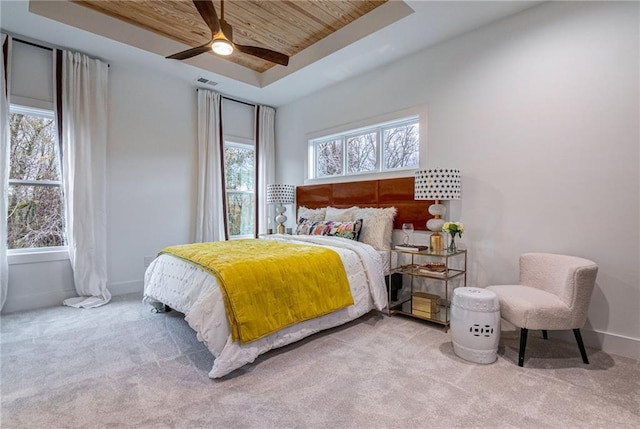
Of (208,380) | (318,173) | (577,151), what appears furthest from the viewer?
(318,173)

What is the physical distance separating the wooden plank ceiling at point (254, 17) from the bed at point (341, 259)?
74.0 inches

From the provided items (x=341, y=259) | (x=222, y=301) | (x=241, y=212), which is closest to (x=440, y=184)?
(x=341, y=259)

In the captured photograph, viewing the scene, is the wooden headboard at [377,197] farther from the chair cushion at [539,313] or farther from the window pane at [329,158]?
the chair cushion at [539,313]

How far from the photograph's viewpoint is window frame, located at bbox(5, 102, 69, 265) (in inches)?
129

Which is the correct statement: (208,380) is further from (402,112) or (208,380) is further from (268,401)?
(402,112)

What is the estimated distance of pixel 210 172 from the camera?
4.56 metres

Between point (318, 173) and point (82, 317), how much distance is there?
136 inches

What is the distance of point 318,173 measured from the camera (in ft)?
16.2

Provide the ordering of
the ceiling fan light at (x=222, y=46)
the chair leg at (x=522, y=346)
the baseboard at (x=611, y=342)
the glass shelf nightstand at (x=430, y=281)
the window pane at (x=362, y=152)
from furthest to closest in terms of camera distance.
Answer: the window pane at (x=362, y=152)
the glass shelf nightstand at (x=430, y=281)
the ceiling fan light at (x=222, y=46)
the baseboard at (x=611, y=342)
the chair leg at (x=522, y=346)

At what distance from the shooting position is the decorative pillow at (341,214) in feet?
12.6

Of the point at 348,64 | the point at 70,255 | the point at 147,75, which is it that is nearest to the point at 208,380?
the point at 70,255

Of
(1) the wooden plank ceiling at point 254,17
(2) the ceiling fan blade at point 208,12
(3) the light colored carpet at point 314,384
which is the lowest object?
(3) the light colored carpet at point 314,384

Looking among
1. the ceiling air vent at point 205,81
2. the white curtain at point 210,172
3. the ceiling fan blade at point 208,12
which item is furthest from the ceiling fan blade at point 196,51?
the white curtain at point 210,172

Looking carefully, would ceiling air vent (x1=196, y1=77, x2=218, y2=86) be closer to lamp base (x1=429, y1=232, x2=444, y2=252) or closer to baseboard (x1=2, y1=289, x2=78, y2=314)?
baseboard (x1=2, y1=289, x2=78, y2=314)
